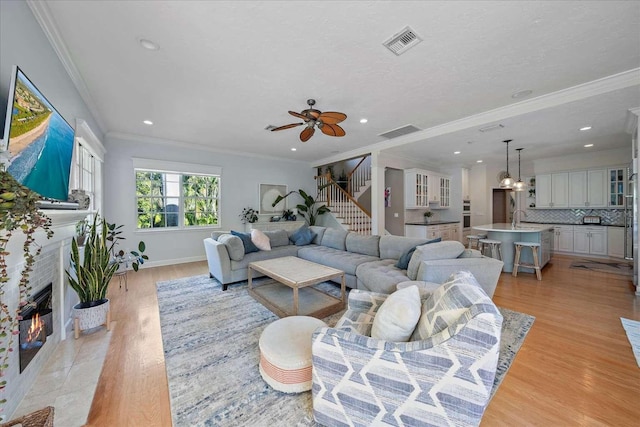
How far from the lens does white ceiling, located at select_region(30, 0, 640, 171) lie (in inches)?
73.5

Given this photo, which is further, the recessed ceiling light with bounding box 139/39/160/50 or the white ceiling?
the recessed ceiling light with bounding box 139/39/160/50

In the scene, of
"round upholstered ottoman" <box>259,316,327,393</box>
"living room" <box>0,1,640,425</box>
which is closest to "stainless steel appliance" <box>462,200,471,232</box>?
"living room" <box>0,1,640,425</box>

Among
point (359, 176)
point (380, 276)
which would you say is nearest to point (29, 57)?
point (380, 276)

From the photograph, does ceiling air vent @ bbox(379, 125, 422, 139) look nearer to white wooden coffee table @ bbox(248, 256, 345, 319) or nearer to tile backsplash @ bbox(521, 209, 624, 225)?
white wooden coffee table @ bbox(248, 256, 345, 319)

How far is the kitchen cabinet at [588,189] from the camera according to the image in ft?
19.4

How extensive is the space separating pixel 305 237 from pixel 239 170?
114 inches

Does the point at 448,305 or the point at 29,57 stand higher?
the point at 29,57

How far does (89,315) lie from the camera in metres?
2.40

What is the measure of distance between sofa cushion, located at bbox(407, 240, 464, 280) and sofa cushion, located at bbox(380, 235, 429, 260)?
67 centimetres

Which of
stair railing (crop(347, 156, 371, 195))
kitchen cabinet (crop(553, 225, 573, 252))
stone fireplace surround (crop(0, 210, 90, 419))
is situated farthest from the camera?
stair railing (crop(347, 156, 371, 195))

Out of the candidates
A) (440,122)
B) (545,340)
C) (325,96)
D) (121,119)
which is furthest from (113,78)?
(545,340)

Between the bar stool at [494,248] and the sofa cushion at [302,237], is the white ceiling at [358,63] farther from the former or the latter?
the sofa cushion at [302,237]

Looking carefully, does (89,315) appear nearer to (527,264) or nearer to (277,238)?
(277,238)

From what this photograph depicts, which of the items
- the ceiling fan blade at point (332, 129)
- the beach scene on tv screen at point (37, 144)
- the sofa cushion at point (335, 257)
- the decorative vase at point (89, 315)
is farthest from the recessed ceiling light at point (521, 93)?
the decorative vase at point (89, 315)
